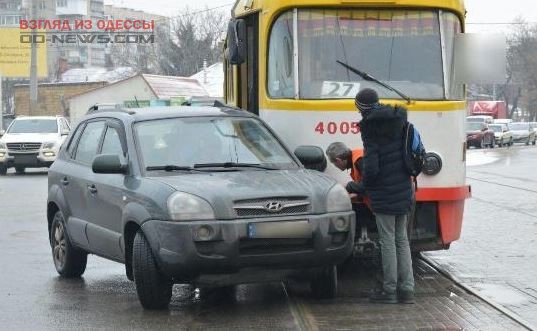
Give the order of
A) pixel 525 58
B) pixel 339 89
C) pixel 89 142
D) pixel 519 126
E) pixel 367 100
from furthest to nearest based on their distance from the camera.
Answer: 1. pixel 525 58
2. pixel 519 126
3. pixel 89 142
4. pixel 339 89
5. pixel 367 100

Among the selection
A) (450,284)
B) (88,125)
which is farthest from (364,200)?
(88,125)

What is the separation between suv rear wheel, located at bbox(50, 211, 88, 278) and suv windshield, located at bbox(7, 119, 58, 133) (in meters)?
19.2

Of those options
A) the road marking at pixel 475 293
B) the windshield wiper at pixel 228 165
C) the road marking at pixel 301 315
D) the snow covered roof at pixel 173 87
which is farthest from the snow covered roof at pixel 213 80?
the road marking at pixel 301 315

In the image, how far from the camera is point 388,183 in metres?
8.04

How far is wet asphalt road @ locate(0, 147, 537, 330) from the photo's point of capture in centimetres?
741

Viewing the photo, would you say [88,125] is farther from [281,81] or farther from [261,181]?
[261,181]

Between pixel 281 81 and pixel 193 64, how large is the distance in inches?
2977

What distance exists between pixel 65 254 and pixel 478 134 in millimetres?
47298

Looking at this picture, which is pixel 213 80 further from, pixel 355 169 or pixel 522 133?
pixel 355 169

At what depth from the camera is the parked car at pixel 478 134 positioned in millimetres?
55062

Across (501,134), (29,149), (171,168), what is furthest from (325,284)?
(501,134)

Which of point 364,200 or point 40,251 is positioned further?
point 40,251

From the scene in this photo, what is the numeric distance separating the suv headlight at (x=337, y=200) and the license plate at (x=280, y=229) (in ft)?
0.92

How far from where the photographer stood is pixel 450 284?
362 inches
